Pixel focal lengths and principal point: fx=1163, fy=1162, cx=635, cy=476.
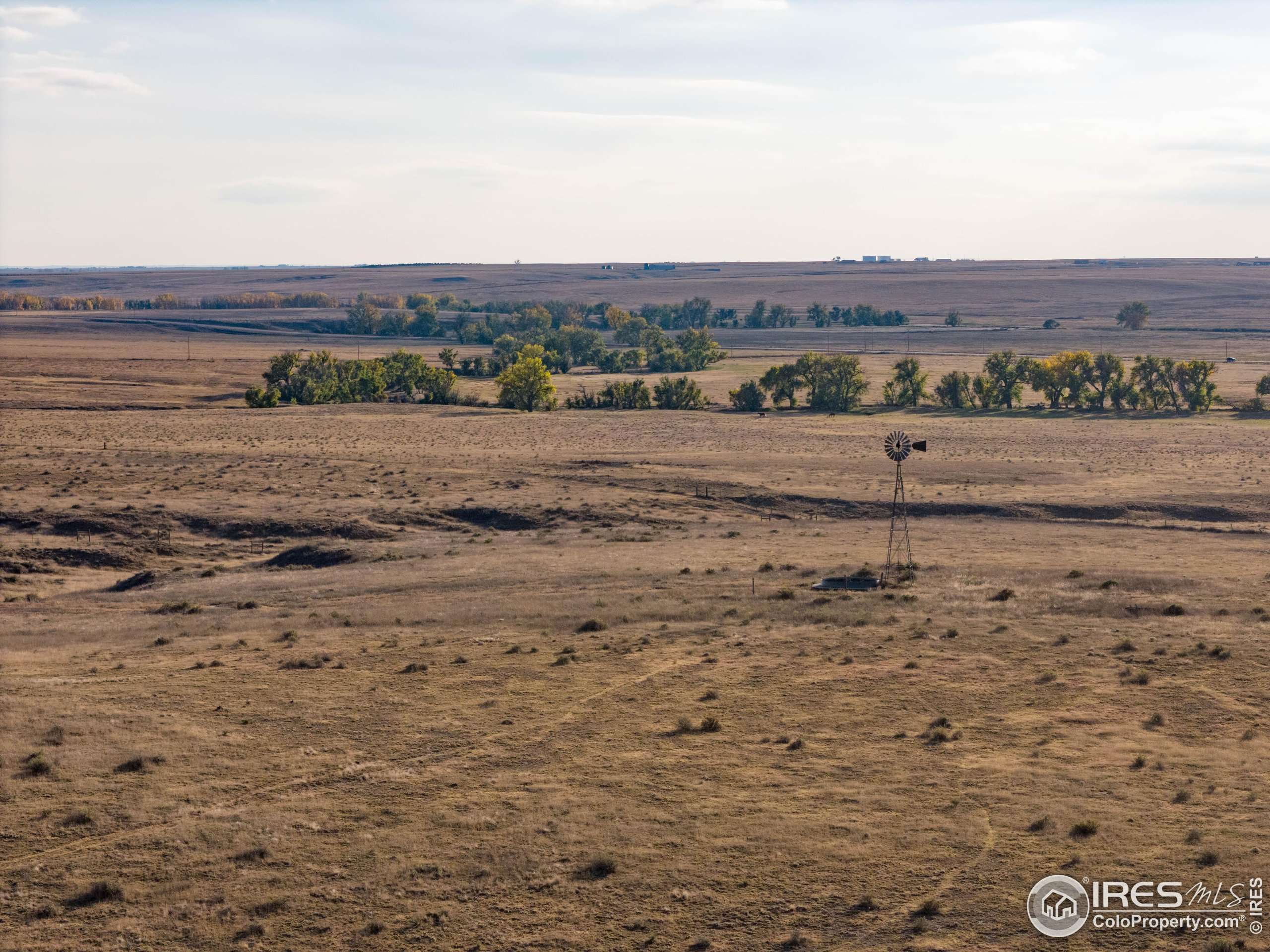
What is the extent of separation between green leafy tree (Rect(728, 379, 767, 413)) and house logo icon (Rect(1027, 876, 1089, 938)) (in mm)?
94635

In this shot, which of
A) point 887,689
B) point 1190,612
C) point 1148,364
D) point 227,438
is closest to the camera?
point 887,689

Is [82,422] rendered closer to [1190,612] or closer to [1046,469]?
[1046,469]

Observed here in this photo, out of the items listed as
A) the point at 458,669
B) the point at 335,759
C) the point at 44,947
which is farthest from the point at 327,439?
the point at 44,947

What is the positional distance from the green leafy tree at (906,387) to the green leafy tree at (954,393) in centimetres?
153

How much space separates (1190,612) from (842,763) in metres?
17.2

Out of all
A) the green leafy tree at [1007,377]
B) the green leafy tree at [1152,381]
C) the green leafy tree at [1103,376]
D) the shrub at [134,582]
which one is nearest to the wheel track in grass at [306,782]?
the shrub at [134,582]

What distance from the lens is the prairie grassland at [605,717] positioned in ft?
59.9

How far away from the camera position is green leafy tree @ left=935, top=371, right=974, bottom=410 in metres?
114

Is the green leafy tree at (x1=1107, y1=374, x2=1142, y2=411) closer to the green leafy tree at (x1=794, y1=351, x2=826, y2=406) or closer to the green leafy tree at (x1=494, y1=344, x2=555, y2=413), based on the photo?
the green leafy tree at (x1=794, y1=351, x2=826, y2=406)

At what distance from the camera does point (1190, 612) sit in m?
35.1

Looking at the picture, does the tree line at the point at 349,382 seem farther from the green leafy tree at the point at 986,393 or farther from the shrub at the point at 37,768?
the shrub at the point at 37,768

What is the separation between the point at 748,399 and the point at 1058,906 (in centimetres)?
9667

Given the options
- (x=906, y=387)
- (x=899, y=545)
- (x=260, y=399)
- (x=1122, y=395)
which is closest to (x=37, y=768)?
(x=899, y=545)

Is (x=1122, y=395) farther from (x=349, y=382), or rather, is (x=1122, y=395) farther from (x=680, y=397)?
(x=349, y=382)
